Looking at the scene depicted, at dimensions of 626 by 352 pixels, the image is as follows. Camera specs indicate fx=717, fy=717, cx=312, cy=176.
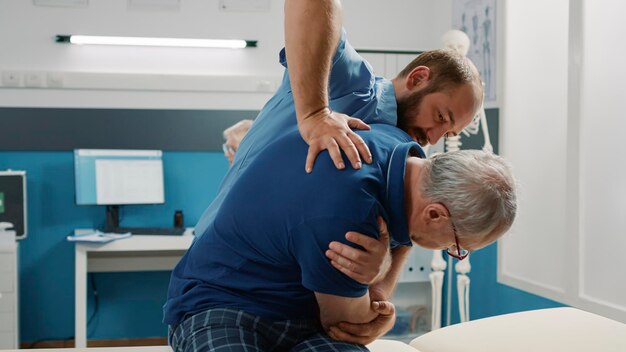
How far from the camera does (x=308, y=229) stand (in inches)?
48.4

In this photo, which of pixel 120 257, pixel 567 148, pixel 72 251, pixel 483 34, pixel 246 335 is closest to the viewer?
pixel 246 335

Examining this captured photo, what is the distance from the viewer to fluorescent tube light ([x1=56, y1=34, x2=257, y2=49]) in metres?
4.33

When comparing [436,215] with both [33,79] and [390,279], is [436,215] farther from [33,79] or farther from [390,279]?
[33,79]

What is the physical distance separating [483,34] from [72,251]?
108 inches

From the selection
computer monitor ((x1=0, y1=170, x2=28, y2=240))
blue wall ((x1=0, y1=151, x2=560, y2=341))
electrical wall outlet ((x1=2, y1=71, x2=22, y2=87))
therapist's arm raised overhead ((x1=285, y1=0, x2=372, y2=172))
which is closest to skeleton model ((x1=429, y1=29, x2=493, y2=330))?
blue wall ((x1=0, y1=151, x2=560, y2=341))

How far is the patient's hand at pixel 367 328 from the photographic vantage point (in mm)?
1470

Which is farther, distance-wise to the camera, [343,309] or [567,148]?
[567,148]

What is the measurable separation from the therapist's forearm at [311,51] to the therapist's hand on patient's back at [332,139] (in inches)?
1.5

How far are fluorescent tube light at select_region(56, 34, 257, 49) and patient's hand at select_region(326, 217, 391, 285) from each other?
11.0 ft

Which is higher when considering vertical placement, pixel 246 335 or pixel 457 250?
pixel 457 250

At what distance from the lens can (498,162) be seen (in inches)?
52.8

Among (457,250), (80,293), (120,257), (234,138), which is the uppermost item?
(234,138)

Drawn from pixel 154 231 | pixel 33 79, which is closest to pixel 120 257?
pixel 154 231

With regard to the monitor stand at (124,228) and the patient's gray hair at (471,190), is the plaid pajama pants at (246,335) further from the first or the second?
the monitor stand at (124,228)
